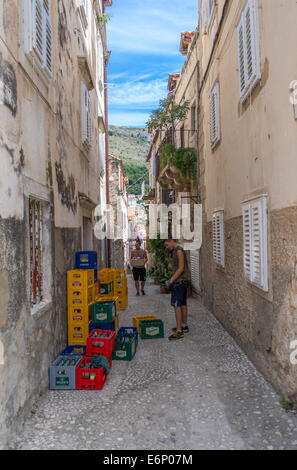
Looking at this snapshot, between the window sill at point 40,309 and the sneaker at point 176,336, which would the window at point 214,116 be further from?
the window sill at point 40,309

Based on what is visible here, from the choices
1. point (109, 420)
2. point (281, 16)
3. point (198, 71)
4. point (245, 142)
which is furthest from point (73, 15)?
point (109, 420)

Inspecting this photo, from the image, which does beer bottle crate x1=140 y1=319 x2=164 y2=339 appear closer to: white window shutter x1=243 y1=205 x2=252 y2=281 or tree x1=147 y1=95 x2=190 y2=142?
white window shutter x1=243 y1=205 x2=252 y2=281

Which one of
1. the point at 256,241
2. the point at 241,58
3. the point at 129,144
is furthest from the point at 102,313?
the point at 129,144

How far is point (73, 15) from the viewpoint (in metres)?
7.62

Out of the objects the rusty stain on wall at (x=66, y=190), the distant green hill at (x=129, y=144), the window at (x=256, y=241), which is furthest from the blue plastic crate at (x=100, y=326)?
the distant green hill at (x=129, y=144)

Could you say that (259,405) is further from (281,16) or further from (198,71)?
(198,71)

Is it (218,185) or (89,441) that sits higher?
(218,185)

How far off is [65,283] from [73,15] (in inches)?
212

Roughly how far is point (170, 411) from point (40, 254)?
2.51 m

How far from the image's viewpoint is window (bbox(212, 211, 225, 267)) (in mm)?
7547

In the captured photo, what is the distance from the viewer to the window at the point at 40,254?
479cm

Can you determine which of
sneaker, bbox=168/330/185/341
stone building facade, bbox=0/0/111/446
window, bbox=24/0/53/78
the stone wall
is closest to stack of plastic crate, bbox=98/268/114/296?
stone building facade, bbox=0/0/111/446

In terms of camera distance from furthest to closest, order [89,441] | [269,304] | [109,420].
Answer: [269,304] → [109,420] → [89,441]

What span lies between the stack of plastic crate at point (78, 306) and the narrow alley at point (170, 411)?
0.74 m
